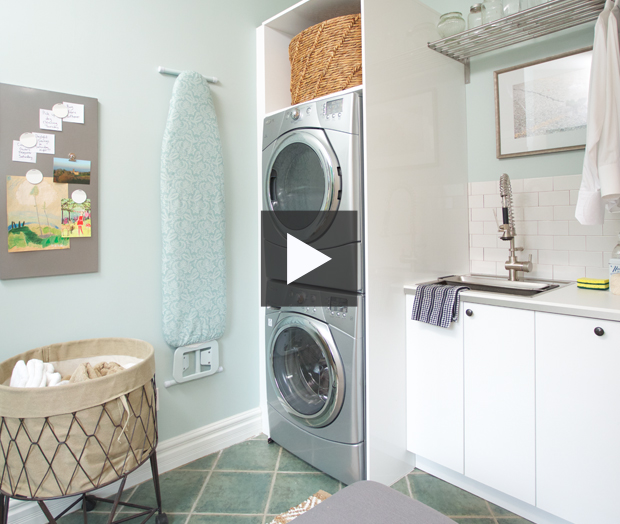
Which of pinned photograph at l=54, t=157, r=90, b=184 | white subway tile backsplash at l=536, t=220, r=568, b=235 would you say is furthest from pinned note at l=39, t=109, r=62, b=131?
white subway tile backsplash at l=536, t=220, r=568, b=235

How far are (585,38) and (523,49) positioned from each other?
0.87 feet

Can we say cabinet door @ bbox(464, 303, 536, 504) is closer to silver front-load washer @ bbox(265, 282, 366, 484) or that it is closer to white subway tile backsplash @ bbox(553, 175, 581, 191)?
silver front-load washer @ bbox(265, 282, 366, 484)

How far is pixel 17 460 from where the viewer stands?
1.28 metres

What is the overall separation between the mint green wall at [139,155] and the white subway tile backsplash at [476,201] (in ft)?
3.83

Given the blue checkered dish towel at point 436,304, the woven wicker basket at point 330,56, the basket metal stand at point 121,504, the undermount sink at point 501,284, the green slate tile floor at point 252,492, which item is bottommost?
the green slate tile floor at point 252,492

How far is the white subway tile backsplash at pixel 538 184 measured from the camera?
6.75 feet

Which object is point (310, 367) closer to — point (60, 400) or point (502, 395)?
point (502, 395)

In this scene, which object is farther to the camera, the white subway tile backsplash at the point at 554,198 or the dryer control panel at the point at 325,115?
the white subway tile backsplash at the point at 554,198

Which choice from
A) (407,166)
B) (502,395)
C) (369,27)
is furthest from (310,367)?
(369,27)

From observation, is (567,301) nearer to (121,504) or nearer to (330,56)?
(330,56)

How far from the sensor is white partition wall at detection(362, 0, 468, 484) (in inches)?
70.5

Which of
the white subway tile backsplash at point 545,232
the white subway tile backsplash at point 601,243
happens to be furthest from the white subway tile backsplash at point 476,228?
the white subway tile backsplash at point 601,243

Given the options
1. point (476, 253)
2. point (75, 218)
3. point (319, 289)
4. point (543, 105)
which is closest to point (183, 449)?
point (319, 289)
